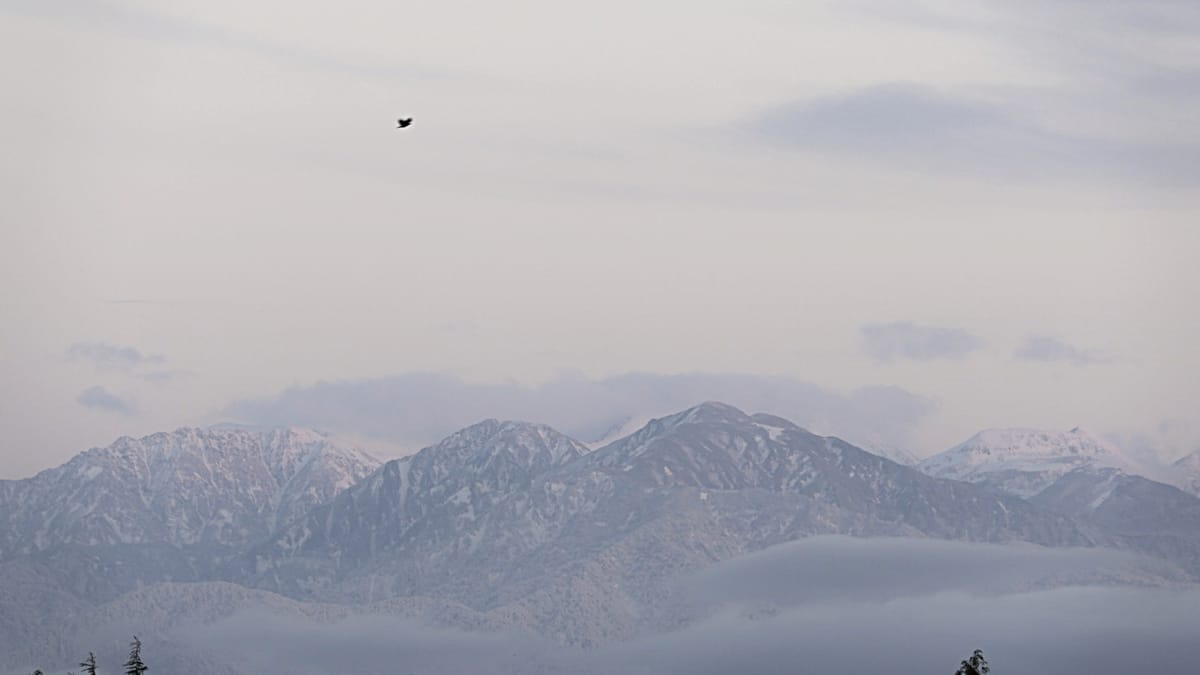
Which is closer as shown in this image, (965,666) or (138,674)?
(965,666)
